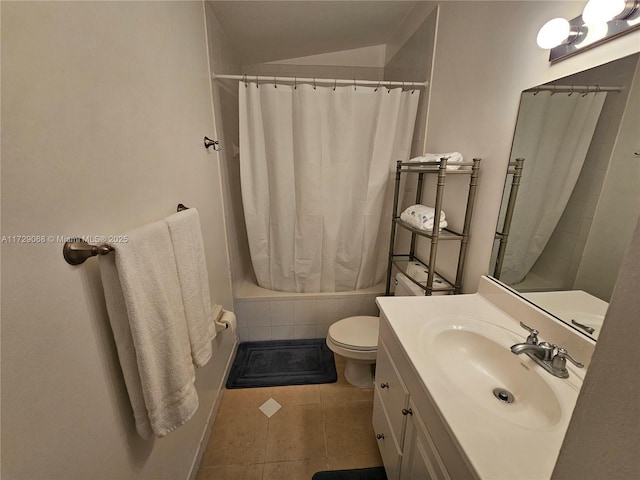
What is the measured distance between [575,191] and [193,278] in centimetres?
130

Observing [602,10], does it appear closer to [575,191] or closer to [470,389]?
[575,191]

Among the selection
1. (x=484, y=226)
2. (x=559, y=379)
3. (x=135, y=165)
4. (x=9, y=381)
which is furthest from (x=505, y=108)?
(x=9, y=381)

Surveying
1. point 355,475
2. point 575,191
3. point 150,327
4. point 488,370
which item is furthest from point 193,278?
point 575,191

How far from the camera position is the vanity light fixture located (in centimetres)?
66

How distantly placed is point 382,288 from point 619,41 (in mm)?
1781

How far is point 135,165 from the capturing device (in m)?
0.80

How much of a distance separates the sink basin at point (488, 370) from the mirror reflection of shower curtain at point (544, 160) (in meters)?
0.29

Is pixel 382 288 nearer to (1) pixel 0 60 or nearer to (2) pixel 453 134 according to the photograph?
(2) pixel 453 134

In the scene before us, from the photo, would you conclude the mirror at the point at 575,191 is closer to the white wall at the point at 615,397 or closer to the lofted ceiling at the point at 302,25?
the white wall at the point at 615,397

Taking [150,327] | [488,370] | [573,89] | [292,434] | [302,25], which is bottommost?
[292,434]

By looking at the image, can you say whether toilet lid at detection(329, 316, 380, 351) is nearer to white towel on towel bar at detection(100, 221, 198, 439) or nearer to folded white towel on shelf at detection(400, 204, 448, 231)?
folded white towel on shelf at detection(400, 204, 448, 231)

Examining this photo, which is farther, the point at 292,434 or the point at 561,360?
the point at 292,434

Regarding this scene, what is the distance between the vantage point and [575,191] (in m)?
0.81

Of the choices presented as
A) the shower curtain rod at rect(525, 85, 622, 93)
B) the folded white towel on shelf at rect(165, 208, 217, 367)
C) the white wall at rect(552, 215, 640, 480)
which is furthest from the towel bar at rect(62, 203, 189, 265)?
the shower curtain rod at rect(525, 85, 622, 93)
